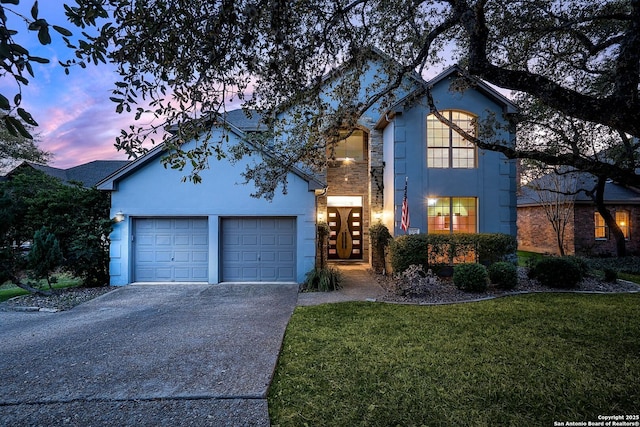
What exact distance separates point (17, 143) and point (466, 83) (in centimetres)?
2720

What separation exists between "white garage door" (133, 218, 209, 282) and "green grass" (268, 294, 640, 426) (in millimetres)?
4800

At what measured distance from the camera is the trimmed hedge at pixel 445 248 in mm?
9172

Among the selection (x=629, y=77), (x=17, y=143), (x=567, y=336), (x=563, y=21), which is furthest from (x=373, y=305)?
(x=17, y=143)

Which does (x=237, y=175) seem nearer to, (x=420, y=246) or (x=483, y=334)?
(x=420, y=246)

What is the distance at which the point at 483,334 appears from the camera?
530cm

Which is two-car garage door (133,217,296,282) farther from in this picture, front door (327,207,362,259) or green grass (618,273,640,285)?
green grass (618,273,640,285)

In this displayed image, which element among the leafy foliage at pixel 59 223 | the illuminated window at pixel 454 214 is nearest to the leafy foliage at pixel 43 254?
the leafy foliage at pixel 59 223

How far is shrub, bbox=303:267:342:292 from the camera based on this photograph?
8938 millimetres

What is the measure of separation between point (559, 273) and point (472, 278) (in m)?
2.70

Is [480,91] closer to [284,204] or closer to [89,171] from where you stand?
[284,204]

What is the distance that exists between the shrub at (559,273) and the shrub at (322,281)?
5.75 metres

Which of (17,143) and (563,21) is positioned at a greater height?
(17,143)

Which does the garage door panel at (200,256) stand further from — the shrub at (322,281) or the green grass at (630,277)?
the green grass at (630,277)

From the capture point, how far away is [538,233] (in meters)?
18.2
